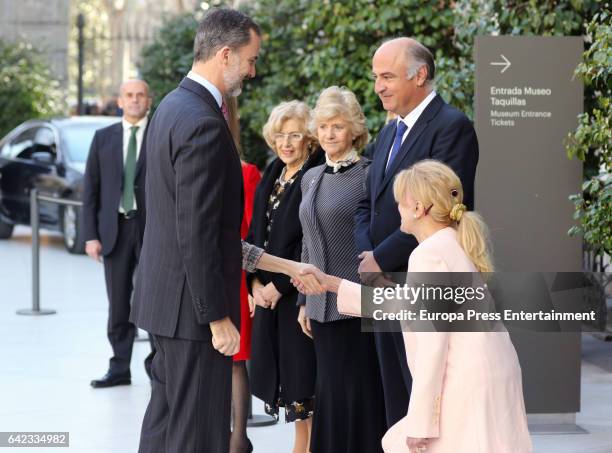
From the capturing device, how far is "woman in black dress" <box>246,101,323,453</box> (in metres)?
6.43

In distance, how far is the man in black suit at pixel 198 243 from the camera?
4.63 meters

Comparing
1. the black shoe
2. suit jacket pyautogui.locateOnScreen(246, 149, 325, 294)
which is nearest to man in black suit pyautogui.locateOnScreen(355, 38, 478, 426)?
suit jacket pyautogui.locateOnScreen(246, 149, 325, 294)

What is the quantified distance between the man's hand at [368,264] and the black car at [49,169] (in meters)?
11.0

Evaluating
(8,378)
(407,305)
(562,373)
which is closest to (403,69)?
(407,305)

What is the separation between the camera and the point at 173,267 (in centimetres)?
475

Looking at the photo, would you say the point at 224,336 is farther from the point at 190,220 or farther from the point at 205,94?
the point at 205,94

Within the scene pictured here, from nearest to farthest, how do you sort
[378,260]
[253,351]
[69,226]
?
[378,260] < [253,351] < [69,226]

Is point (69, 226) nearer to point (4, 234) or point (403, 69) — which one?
point (4, 234)

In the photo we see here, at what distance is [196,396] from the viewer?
15.8 feet

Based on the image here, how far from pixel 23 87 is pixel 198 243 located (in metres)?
20.7

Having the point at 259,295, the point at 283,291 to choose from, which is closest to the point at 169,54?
the point at 259,295

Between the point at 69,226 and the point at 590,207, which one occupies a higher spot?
the point at 590,207

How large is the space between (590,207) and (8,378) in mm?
4473

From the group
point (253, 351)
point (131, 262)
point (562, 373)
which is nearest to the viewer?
point (253, 351)
